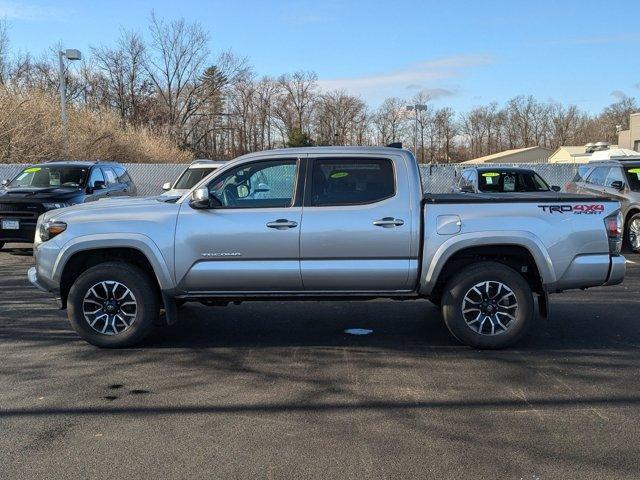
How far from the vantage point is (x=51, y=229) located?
228 inches

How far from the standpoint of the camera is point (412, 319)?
276 inches

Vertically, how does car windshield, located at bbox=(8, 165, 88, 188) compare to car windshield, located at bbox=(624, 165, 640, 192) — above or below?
above

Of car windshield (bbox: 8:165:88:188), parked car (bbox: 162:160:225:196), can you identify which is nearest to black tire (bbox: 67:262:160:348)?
parked car (bbox: 162:160:225:196)

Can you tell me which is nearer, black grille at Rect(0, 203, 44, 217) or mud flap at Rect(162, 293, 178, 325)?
mud flap at Rect(162, 293, 178, 325)

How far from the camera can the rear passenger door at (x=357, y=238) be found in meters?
5.56

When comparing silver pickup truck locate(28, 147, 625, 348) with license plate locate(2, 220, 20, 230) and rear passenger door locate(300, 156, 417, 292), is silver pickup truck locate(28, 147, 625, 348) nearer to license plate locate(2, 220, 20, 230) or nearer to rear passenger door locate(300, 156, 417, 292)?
rear passenger door locate(300, 156, 417, 292)

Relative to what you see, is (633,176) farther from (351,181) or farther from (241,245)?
(241,245)

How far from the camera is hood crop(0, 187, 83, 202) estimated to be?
11.4 meters

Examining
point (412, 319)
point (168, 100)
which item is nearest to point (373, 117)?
point (168, 100)

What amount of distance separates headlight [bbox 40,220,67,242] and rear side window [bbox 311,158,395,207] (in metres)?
2.45

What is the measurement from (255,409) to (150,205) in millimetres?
2443

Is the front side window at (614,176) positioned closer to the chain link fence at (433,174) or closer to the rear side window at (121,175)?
the chain link fence at (433,174)

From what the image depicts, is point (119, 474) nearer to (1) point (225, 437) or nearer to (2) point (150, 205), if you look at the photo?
(1) point (225, 437)

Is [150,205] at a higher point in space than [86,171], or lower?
lower
